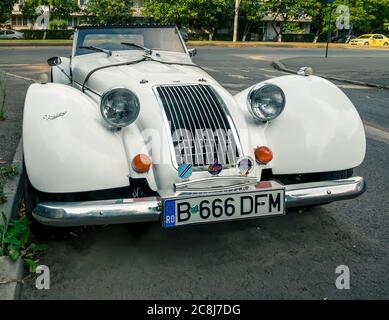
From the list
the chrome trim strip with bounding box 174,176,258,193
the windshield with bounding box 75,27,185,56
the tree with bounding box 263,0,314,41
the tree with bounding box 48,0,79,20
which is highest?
the tree with bounding box 263,0,314,41

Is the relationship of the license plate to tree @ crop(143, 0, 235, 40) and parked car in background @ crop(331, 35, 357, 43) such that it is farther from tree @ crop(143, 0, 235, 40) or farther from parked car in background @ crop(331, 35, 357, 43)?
parked car in background @ crop(331, 35, 357, 43)

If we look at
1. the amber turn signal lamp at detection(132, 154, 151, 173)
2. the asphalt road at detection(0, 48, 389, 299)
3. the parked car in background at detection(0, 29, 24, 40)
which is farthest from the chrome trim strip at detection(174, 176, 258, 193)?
the parked car in background at detection(0, 29, 24, 40)

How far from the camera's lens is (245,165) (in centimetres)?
306

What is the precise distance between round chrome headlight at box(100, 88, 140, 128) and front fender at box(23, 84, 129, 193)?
0.09 meters

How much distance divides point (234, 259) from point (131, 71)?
1.88m

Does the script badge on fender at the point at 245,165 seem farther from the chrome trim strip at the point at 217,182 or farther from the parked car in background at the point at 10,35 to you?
the parked car in background at the point at 10,35

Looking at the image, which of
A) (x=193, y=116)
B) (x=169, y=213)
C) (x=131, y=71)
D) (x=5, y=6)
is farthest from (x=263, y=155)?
(x=5, y=6)

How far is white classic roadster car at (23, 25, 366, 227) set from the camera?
278cm

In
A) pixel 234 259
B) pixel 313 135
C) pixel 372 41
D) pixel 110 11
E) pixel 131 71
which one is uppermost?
pixel 110 11

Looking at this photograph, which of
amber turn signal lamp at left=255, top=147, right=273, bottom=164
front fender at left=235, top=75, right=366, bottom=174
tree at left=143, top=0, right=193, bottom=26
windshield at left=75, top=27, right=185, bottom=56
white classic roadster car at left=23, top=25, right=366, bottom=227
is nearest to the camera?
white classic roadster car at left=23, top=25, right=366, bottom=227

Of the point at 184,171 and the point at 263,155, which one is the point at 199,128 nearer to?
the point at 184,171

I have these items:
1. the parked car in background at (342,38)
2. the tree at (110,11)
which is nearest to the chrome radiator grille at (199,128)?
the tree at (110,11)
